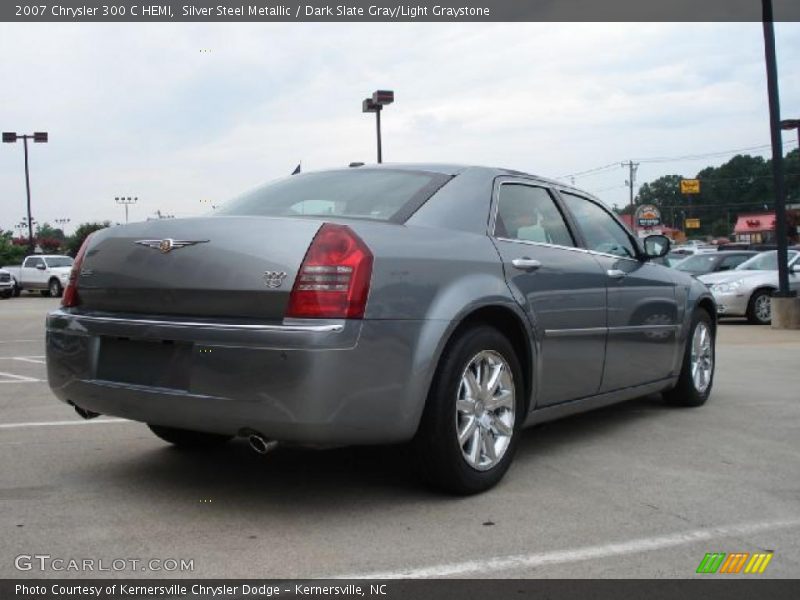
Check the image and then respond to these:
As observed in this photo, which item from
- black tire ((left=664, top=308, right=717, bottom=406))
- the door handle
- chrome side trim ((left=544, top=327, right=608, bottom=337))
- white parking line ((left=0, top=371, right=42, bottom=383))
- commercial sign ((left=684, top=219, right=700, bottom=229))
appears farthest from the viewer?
commercial sign ((left=684, top=219, right=700, bottom=229))

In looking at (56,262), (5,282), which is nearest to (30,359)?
(56,262)

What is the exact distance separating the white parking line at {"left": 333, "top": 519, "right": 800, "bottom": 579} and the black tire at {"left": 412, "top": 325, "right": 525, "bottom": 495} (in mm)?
670

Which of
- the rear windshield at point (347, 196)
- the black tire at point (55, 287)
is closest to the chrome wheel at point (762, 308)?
the rear windshield at point (347, 196)

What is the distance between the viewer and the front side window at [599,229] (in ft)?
17.0

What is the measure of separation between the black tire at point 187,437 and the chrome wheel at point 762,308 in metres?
12.4

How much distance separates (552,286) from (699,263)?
15567 mm

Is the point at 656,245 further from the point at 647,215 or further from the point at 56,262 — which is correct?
the point at 647,215

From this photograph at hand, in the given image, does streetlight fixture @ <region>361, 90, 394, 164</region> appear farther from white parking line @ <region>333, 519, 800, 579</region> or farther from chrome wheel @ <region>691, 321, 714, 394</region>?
white parking line @ <region>333, 519, 800, 579</region>

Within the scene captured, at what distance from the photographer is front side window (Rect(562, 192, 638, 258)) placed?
204 inches

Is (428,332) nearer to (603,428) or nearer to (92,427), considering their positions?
(603,428)

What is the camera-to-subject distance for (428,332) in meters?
3.60

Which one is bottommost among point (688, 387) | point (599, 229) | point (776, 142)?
point (688, 387)

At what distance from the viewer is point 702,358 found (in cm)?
639

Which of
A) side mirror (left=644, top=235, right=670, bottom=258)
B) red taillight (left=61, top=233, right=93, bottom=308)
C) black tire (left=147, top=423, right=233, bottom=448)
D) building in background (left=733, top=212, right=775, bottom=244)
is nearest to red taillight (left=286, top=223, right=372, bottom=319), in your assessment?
red taillight (left=61, top=233, right=93, bottom=308)
